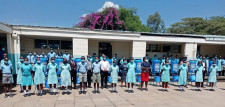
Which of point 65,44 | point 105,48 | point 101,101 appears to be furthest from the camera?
point 105,48

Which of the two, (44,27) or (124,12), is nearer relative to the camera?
(44,27)

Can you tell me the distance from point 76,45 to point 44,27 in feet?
7.06

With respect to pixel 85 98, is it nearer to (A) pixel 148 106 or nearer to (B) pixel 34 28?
(A) pixel 148 106

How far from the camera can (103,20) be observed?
14.7 meters

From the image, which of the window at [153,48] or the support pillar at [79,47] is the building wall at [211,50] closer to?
the window at [153,48]

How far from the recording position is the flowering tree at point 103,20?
14.7 meters

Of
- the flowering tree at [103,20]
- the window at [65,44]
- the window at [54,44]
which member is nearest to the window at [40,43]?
the window at [54,44]

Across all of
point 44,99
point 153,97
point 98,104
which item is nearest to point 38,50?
point 44,99

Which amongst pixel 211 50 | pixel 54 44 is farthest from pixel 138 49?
pixel 211 50

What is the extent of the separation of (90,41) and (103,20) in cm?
561

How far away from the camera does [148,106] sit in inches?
167

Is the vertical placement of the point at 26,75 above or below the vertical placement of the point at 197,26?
below

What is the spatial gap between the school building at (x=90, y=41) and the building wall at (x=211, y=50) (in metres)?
0.10

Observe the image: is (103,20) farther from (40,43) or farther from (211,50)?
(211,50)
